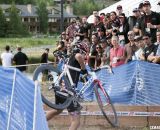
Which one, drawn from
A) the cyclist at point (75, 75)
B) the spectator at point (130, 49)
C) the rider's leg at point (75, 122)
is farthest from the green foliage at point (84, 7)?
the rider's leg at point (75, 122)

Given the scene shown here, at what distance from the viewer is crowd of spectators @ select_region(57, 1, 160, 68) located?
11445 mm

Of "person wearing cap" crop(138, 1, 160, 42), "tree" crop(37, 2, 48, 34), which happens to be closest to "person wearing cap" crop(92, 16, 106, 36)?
"person wearing cap" crop(138, 1, 160, 42)

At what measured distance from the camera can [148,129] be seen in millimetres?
9938

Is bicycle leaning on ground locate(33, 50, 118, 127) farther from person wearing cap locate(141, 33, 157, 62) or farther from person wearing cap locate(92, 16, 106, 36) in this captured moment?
person wearing cap locate(92, 16, 106, 36)

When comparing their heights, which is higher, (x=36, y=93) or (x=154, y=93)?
(x=36, y=93)

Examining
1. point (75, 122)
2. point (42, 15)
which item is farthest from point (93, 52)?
point (42, 15)

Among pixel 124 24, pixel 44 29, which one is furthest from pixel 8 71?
pixel 44 29

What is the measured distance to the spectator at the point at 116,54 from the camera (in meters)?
11.4

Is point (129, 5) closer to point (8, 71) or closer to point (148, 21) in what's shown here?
point (148, 21)

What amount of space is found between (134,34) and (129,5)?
29.1 ft

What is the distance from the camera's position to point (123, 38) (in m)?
13.4

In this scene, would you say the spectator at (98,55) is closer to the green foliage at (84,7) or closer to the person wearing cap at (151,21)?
the person wearing cap at (151,21)

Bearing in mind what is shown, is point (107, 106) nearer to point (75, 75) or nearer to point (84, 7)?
point (75, 75)

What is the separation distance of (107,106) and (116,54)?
6.82 feet
